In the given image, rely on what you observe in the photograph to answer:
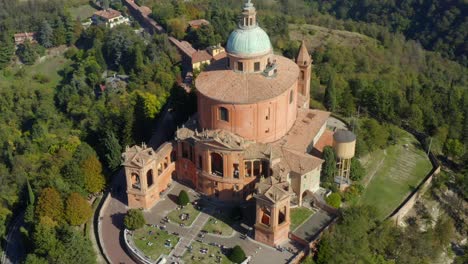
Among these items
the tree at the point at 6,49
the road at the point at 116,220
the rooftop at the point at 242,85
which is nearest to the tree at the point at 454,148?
the rooftop at the point at 242,85

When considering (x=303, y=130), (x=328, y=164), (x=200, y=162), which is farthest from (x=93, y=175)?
(x=328, y=164)

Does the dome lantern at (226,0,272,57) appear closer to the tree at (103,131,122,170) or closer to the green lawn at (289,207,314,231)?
the green lawn at (289,207,314,231)

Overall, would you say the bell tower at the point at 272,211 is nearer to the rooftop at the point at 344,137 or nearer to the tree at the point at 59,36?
the rooftop at the point at 344,137

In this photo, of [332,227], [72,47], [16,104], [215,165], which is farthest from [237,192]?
[72,47]

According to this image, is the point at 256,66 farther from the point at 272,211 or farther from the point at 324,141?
the point at 272,211

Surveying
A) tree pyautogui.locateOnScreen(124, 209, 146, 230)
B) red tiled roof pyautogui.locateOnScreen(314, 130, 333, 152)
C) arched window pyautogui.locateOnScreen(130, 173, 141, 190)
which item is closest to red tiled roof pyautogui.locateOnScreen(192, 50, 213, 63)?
red tiled roof pyautogui.locateOnScreen(314, 130, 333, 152)

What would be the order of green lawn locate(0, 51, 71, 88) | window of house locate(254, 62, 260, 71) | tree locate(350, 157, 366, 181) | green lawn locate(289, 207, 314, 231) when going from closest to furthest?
green lawn locate(289, 207, 314, 231) < window of house locate(254, 62, 260, 71) < tree locate(350, 157, 366, 181) < green lawn locate(0, 51, 71, 88)
